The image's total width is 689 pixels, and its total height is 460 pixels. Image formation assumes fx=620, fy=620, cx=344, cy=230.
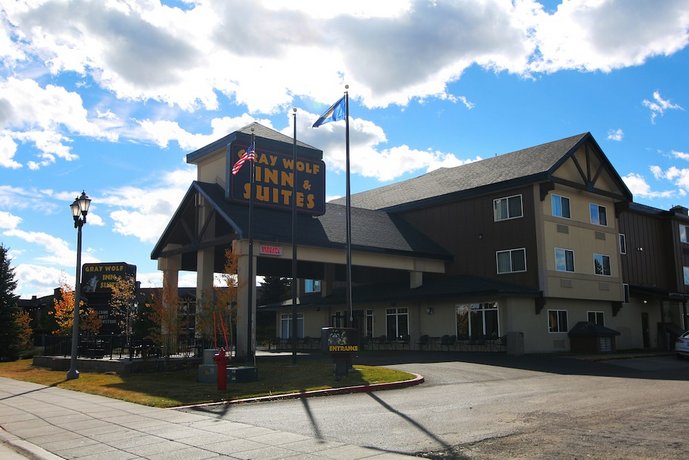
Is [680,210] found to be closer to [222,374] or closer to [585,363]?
[585,363]

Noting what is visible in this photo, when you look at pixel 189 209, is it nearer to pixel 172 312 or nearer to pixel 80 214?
pixel 172 312

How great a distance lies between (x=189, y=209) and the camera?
3284 cm

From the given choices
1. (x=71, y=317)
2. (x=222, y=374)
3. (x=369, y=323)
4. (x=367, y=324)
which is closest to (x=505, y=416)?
(x=222, y=374)

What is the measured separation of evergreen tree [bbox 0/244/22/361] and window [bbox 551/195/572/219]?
103ft

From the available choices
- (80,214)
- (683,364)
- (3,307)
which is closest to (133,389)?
(80,214)

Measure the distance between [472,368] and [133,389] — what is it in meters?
11.6

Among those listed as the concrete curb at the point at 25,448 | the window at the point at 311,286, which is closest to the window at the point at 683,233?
the window at the point at 311,286

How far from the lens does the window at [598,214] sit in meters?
36.2

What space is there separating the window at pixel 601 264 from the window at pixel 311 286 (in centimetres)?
1947

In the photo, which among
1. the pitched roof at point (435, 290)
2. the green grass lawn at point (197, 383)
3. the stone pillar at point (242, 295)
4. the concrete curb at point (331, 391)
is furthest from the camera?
the pitched roof at point (435, 290)

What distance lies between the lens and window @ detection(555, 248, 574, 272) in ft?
107

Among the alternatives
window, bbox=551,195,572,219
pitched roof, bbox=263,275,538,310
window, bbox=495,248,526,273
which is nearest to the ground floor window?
pitched roof, bbox=263,275,538,310

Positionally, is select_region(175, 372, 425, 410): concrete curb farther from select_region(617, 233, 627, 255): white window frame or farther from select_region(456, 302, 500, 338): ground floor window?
select_region(617, 233, 627, 255): white window frame

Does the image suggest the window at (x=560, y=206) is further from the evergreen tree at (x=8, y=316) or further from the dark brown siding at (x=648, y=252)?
the evergreen tree at (x=8, y=316)
